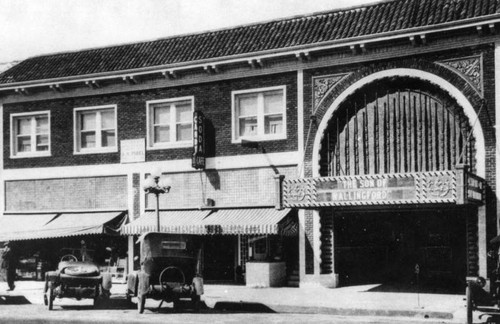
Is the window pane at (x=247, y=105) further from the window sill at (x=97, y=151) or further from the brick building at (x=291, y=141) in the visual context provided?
the window sill at (x=97, y=151)

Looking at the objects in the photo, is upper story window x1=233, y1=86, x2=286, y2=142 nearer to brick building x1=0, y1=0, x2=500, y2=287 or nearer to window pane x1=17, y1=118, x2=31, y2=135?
brick building x1=0, y1=0, x2=500, y2=287

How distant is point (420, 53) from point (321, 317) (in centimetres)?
915

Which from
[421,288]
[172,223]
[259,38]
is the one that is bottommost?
[421,288]

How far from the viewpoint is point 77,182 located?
2697 cm

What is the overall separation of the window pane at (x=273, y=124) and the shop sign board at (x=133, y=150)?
463 cm

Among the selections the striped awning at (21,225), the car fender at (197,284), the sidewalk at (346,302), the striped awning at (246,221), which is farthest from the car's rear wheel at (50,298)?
the striped awning at (21,225)

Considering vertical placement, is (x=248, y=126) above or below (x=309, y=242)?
above

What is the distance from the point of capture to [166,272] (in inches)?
687

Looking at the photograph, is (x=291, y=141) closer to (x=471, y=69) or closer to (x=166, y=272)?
(x=471, y=69)

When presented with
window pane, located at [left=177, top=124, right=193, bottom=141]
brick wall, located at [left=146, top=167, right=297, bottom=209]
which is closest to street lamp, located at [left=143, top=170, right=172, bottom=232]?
brick wall, located at [left=146, top=167, right=297, bottom=209]

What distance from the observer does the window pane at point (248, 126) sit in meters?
24.4

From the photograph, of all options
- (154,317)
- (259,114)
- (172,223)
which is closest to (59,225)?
(172,223)

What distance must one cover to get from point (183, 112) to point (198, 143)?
5.78 ft

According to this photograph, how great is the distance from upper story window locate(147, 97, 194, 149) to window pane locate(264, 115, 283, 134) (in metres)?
2.81
